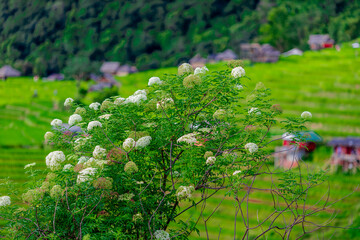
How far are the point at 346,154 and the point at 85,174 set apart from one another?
16690mm

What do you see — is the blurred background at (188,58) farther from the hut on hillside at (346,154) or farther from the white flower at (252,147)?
the white flower at (252,147)

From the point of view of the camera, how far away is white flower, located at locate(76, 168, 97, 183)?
4836 millimetres

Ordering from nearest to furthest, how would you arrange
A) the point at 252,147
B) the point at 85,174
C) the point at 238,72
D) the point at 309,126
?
the point at 85,174, the point at 252,147, the point at 238,72, the point at 309,126

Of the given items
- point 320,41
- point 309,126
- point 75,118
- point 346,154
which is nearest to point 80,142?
point 75,118

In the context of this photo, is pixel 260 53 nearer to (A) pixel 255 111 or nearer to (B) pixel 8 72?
(B) pixel 8 72

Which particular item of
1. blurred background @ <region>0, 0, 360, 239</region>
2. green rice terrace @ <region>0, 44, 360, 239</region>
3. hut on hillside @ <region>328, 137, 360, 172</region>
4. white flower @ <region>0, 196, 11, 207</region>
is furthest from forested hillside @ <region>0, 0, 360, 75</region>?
white flower @ <region>0, 196, 11, 207</region>

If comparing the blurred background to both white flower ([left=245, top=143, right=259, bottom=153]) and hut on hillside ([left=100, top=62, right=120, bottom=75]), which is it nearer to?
hut on hillside ([left=100, top=62, right=120, bottom=75])

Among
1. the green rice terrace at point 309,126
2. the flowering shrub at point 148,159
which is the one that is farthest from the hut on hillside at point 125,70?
the flowering shrub at point 148,159

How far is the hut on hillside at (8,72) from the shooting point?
7925cm

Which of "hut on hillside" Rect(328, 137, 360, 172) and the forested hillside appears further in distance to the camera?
the forested hillside

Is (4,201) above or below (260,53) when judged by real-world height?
above

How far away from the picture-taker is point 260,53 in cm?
5734

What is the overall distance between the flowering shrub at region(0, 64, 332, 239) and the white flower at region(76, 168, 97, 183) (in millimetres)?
14

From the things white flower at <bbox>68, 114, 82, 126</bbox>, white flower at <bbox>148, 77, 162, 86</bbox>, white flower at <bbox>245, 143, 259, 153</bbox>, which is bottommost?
white flower at <bbox>245, 143, 259, 153</bbox>
